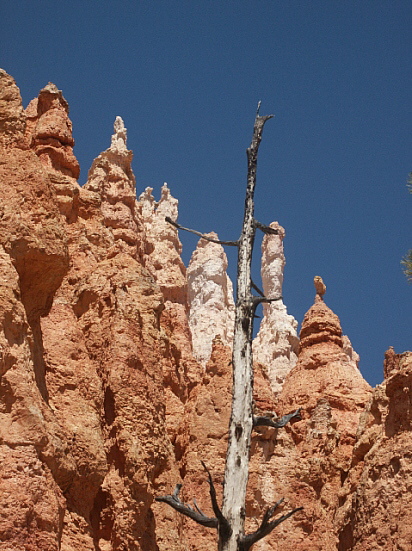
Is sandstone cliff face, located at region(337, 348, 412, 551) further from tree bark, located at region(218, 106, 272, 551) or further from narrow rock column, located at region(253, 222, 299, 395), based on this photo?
narrow rock column, located at region(253, 222, 299, 395)

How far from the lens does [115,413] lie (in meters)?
14.3

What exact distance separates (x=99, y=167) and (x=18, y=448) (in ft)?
74.9

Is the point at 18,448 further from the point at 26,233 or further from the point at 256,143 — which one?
the point at 256,143

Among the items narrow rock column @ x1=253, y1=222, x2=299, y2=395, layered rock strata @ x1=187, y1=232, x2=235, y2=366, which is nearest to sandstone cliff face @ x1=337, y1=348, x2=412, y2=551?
narrow rock column @ x1=253, y1=222, x2=299, y2=395

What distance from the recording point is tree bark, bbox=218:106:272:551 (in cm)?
1038

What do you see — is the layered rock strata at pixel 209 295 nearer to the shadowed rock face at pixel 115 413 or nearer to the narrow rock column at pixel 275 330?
the narrow rock column at pixel 275 330

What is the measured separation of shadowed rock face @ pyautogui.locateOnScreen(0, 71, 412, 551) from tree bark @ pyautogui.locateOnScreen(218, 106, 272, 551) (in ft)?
6.56

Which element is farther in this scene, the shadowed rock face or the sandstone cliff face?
the sandstone cliff face

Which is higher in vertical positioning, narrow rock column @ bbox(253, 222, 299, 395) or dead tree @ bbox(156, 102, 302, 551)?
narrow rock column @ bbox(253, 222, 299, 395)

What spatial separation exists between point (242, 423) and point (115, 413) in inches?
150

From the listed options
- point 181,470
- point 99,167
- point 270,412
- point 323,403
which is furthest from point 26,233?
point 99,167

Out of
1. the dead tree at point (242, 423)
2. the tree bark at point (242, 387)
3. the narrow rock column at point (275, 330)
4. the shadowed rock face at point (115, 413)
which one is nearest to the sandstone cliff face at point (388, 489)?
the shadowed rock face at point (115, 413)

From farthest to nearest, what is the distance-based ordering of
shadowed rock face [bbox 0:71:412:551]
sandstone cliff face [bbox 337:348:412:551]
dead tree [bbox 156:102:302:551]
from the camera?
1. sandstone cliff face [bbox 337:348:412:551]
2. shadowed rock face [bbox 0:71:412:551]
3. dead tree [bbox 156:102:302:551]

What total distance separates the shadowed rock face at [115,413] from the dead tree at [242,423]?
1850 millimetres
